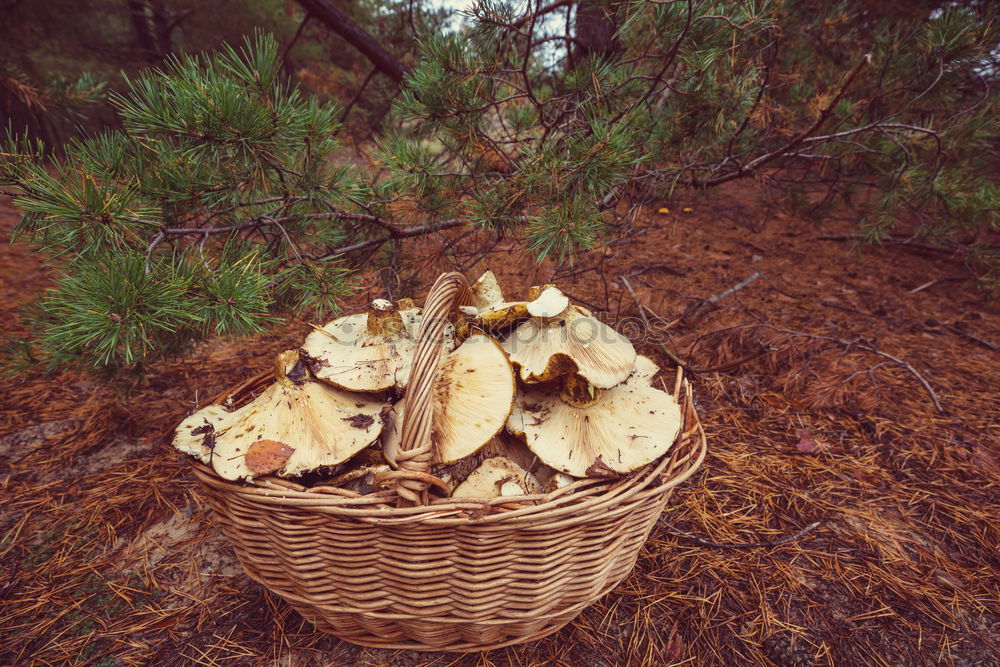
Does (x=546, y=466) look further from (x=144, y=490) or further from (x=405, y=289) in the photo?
(x=144, y=490)

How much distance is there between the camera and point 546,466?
3.48 feet

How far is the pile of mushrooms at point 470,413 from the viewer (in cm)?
93

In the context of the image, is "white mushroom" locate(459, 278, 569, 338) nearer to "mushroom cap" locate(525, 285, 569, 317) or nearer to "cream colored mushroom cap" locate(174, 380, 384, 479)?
"mushroom cap" locate(525, 285, 569, 317)

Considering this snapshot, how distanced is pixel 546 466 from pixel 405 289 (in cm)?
104

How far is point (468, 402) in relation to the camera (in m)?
0.98

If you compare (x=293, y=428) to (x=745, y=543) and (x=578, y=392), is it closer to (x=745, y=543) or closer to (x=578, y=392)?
(x=578, y=392)

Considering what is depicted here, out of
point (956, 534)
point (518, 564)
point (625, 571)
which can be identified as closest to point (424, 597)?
point (518, 564)

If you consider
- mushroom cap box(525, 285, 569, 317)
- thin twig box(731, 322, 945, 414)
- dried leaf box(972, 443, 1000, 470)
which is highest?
mushroom cap box(525, 285, 569, 317)

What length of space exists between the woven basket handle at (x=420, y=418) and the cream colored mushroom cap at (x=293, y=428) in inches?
7.1

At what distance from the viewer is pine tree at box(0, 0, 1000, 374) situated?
0.88 meters

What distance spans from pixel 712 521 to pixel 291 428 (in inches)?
47.5

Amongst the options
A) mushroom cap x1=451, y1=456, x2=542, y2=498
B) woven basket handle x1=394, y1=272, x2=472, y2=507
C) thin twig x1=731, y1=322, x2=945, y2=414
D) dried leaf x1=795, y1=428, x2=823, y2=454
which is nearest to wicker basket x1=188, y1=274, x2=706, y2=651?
woven basket handle x1=394, y1=272, x2=472, y2=507

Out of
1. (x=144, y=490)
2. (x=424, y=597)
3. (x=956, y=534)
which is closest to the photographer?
(x=424, y=597)

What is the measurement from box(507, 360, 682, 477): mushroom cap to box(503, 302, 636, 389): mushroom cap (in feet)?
0.29
